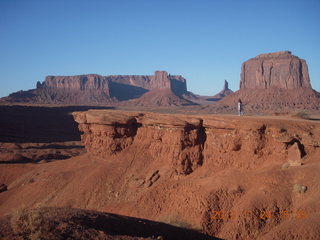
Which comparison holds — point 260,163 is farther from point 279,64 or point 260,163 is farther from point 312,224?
point 279,64

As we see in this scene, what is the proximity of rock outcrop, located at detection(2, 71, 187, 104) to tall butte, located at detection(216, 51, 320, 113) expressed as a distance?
5571cm

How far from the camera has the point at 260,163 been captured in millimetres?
14938

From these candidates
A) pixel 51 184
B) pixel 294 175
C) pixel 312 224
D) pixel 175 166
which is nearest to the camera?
pixel 312 224

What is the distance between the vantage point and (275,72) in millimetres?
85125

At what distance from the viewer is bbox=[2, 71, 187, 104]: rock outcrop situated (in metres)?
130

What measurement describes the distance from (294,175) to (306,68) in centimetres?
7722

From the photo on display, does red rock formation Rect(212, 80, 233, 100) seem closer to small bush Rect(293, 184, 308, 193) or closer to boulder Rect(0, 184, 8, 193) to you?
boulder Rect(0, 184, 8, 193)

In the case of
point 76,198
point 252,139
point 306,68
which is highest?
point 306,68

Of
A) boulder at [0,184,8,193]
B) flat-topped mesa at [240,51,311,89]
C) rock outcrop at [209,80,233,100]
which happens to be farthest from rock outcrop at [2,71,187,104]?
boulder at [0,184,8,193]

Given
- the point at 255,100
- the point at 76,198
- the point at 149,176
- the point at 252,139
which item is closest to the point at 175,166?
the point at 149,176

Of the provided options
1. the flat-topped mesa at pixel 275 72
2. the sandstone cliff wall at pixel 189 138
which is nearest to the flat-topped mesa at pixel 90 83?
the flat-topped mesa at pixel 275 72

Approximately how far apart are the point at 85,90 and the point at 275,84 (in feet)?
301
